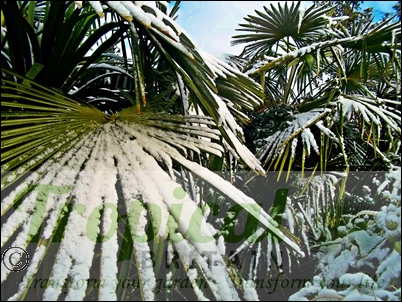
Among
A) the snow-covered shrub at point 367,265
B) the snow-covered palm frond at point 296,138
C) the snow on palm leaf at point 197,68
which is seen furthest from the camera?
the snow-covered palm frond at point 296,138

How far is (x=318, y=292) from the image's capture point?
0.75m

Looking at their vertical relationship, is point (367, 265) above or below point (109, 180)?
below

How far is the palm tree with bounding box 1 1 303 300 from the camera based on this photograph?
0.50 m

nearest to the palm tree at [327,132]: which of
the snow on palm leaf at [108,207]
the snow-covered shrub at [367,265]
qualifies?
the snow-covered shrub at [367,265]

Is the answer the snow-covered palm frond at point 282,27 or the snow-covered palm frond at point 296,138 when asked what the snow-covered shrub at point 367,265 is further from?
the snow-covered palm frond at point 282,27

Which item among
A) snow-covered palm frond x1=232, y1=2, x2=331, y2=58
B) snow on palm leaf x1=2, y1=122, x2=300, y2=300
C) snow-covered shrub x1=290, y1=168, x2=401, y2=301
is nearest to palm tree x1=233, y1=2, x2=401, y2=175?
snow-covered palm frond x1=232, y1=2, x2=331, y2=58

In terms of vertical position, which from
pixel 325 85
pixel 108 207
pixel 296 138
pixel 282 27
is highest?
pixel 282 27

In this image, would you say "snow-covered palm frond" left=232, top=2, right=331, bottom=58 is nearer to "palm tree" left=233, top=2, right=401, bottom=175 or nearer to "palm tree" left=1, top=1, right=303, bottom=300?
"palm tree" left=233, top=2, right=401, bottom=175

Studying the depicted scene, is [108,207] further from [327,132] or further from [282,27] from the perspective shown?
[282,27]

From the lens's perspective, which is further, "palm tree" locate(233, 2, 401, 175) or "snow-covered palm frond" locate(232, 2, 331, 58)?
"snow-covered palm frond" locate(232, 2, 331, 58)

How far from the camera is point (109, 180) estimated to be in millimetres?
623

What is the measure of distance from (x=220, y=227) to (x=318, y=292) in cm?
64

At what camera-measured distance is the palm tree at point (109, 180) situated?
50 centimetres

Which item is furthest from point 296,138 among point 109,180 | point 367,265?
point 109,180
